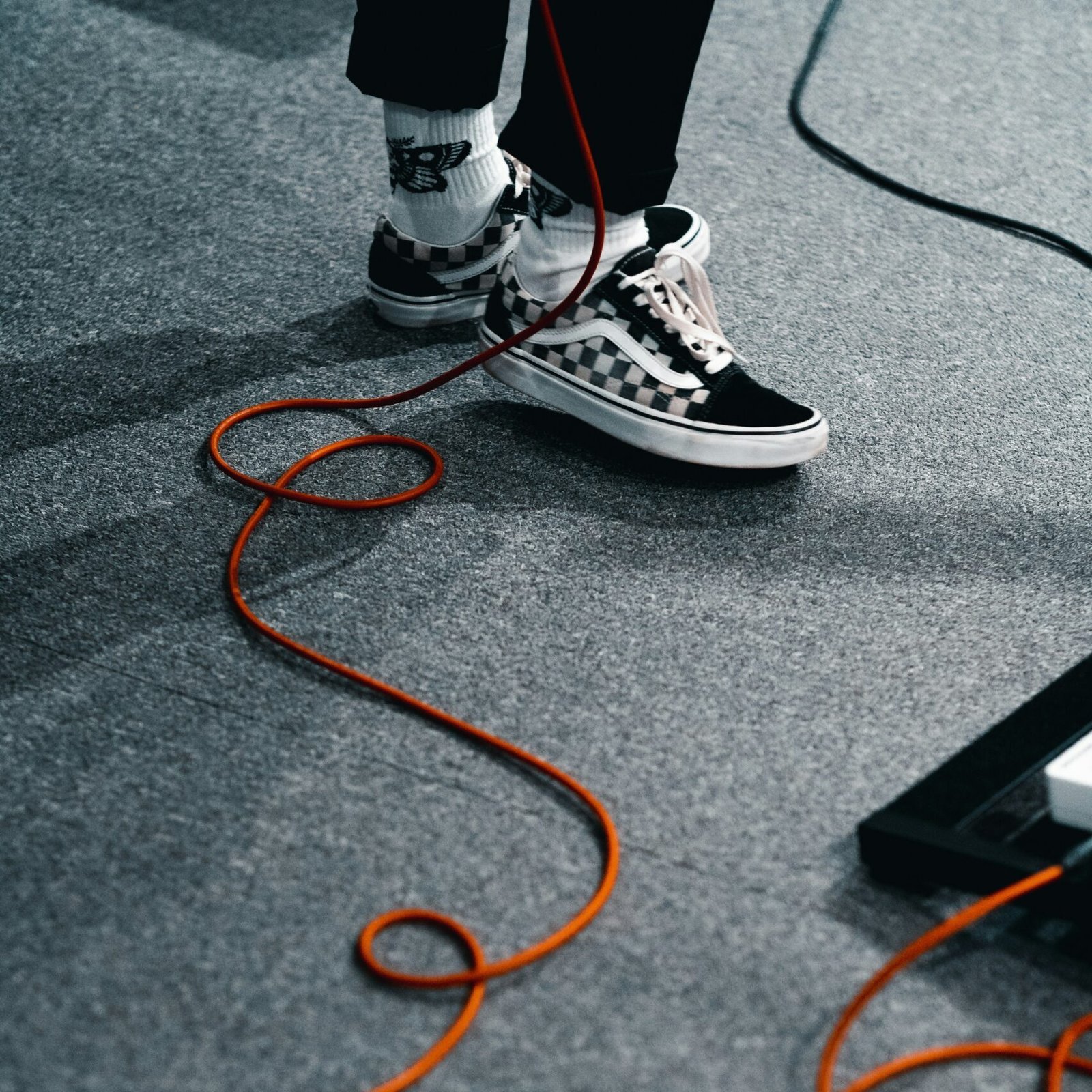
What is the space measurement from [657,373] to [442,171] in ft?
0.95

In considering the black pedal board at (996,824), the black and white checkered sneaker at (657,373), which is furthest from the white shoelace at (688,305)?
the black pedal board at (996,824)

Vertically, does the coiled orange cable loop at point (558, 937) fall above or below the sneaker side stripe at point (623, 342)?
below

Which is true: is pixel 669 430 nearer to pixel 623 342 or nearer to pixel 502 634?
pixel 623 342

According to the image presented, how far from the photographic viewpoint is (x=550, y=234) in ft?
3.25

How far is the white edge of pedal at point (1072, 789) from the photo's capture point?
2.12 feet

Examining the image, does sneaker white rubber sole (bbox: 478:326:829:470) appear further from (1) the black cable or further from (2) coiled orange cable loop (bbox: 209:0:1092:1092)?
(1) the black cable

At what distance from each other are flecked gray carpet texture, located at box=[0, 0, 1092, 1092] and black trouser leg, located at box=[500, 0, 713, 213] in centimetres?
2

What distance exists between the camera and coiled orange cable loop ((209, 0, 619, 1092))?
0.62 metres

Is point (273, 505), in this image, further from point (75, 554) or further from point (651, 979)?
point (651, 979)

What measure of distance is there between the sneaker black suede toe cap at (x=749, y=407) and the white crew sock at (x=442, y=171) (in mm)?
307

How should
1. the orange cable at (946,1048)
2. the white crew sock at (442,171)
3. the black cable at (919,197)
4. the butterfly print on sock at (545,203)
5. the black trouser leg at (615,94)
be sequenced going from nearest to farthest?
the orange cable at (946,1048) < the black trouser leg at (615,94) < the butterfly print on sock at (545,203) < the white crew sock at (442,171) < the black cable at (919,197)

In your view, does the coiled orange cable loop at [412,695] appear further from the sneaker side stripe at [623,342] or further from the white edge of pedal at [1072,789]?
the white edge of pedal at [1072,789]

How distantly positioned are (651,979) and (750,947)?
56mm

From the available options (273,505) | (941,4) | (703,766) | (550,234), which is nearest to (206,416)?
(273,505)
